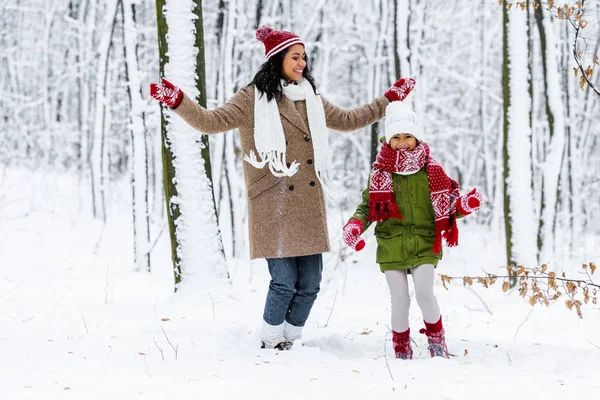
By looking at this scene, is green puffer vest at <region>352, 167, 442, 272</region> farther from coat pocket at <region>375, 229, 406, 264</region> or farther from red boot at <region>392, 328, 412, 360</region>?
red boot at <region>392, 328, 412, 360</region>

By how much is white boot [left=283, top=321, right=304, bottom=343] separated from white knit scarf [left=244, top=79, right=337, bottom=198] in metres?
0.91

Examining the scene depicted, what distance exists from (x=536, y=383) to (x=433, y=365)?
0.53 metres

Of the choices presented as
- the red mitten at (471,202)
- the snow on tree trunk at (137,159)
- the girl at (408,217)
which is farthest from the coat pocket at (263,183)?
the snow on tree trunk at (137,159)

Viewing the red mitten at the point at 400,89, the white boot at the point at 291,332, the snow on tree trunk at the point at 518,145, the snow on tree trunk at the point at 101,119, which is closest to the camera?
the white boot at the point at 291,332

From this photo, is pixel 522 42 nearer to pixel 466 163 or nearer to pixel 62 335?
pixel 62 335

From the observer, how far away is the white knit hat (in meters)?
3.64

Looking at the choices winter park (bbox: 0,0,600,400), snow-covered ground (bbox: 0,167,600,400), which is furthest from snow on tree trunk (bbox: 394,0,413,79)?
snow-covered ground (bbox: 0,167,600,400)

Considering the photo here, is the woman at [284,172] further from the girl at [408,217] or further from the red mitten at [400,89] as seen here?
the red mitten at [400,89]

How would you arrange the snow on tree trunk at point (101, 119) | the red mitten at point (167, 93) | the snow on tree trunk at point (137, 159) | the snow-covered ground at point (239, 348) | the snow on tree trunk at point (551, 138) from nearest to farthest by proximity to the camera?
the snow-covered ground at point (239, 348), the red mitten at point (167, 93), the snow on tree trunk at point (551, 138), the snow on tree trunk at point (137, 159), the snow on tree trunk at point (101, 119)

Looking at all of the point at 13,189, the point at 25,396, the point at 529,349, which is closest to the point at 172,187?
the point at 25,396

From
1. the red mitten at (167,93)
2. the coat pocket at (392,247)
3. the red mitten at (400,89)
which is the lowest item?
the coat pocket at (392,247)

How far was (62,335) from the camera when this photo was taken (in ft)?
12.9

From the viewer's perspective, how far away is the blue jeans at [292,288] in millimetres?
3818

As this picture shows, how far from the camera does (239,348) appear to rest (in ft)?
12.8
